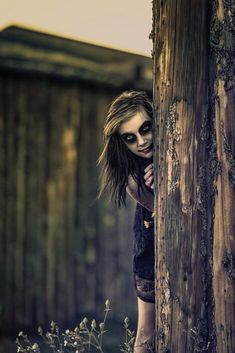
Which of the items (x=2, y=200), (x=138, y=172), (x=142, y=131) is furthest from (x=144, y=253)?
(x=2, y=200)

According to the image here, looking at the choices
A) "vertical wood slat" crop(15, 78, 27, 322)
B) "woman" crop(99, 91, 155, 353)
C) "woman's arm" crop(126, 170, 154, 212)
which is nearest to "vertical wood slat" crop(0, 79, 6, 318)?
"vertical wood slat" crop(15, 78, 27, 322)

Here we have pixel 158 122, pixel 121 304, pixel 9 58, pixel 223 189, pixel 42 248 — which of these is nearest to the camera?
pixel 223 189

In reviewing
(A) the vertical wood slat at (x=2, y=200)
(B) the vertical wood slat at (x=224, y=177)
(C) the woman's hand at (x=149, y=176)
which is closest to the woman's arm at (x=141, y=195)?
(C) the woman's hand at (x=149, y=176)

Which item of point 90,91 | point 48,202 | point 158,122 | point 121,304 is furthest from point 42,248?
point 158,122

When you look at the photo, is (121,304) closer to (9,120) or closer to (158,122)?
(9,120)

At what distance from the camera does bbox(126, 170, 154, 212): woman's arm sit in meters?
3.67

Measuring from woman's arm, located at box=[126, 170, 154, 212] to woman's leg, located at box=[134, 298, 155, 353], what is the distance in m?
0.51

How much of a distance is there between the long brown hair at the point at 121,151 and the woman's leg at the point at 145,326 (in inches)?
23.3

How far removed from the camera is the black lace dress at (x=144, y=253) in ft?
12.3

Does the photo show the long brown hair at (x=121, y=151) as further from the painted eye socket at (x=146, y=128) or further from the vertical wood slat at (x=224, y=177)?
the vertical wood slat at (x=224, y=177)

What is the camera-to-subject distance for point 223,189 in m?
3.07

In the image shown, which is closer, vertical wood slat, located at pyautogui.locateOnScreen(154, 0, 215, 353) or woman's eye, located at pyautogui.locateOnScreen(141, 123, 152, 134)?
vertical wood slat, located at pyautogui.locateOnScreen(154, 0, 215, 353)

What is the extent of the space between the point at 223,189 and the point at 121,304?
4827mm

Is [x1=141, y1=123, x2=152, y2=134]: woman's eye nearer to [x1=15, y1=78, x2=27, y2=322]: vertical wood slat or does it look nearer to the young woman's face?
the young woman's face
